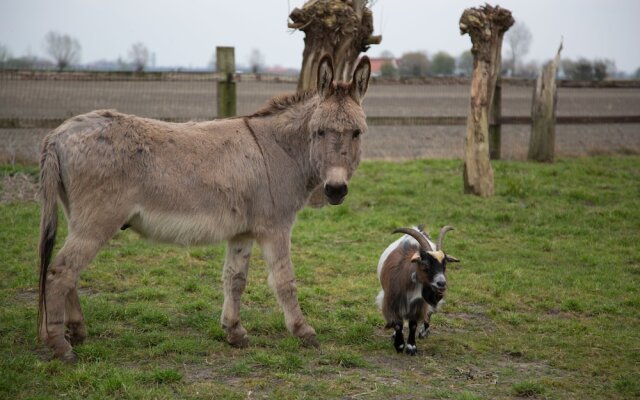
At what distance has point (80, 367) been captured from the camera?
4.88 metres

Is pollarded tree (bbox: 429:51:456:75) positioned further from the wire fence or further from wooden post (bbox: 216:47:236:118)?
wooden post (bbox: 216:47:236:118)

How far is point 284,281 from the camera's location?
5.69m

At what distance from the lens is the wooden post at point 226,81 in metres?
13.2

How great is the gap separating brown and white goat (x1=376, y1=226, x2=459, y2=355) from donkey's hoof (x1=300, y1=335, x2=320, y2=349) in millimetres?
669

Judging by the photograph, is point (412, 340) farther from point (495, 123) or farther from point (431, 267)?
point (495, 123)

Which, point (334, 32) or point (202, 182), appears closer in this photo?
point (202, 182)

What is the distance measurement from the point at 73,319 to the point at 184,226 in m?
1.18

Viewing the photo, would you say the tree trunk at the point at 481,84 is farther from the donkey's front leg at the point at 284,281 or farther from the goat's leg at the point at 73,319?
the goat's leg at the point at 73,319

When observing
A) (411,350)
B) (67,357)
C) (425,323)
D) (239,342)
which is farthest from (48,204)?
(425,323)

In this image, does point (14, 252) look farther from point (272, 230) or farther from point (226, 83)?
point (226, 83)

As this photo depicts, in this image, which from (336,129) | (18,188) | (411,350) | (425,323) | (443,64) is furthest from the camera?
(443,64)

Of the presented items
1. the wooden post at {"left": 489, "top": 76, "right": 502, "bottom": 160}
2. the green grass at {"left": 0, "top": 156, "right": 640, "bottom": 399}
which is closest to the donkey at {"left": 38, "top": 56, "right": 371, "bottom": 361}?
the green grass at {"left": 0, "top": 156, "right": 640, "bottom": 399}

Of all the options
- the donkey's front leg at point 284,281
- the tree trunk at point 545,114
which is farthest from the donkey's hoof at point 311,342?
the tree trunk at point 545,114

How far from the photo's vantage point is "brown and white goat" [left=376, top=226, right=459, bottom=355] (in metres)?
5.61
